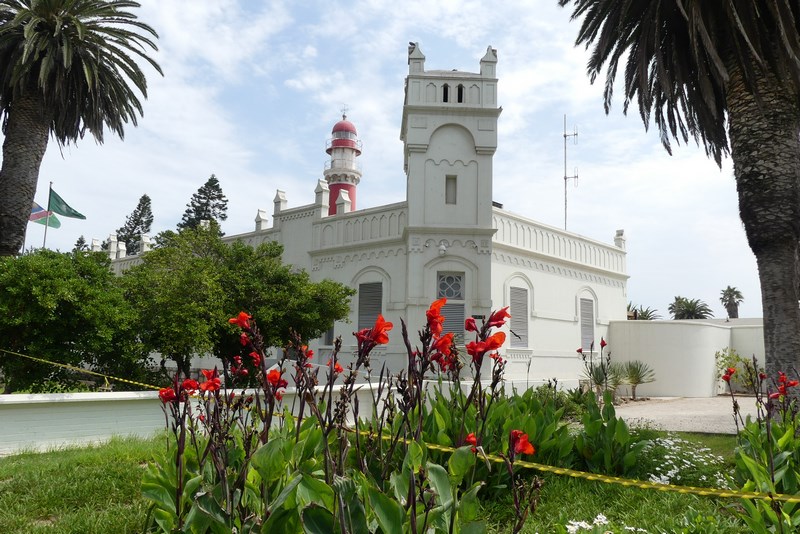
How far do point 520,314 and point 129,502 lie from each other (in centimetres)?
1644

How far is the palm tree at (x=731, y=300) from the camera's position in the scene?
169 feet

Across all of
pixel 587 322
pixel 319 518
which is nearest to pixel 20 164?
pixel 319 518

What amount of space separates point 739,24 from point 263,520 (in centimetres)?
974

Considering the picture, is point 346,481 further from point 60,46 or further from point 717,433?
point 60,46

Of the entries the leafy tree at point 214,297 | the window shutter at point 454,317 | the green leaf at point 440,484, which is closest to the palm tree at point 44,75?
the leafy tree at point 214,297

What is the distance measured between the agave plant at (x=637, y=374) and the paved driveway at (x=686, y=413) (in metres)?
0.72

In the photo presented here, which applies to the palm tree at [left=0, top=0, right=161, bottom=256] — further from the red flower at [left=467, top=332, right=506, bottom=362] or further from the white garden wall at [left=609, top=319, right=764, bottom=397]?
the white garden wall at [left=609, top=319, right=764, bottom=397]

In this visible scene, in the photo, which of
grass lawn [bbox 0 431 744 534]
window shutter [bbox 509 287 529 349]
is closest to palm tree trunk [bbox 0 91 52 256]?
grass lawn [bbox 0 431 744 534]

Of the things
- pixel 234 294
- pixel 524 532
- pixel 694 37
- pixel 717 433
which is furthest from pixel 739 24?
pixel 234 294

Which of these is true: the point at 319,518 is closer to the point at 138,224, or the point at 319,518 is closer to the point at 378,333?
the point at 378,333

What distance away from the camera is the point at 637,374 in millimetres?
21016

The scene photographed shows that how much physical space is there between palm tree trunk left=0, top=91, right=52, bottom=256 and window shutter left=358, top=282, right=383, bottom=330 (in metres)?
10.0

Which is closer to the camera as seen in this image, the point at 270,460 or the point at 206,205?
the point at 270,460

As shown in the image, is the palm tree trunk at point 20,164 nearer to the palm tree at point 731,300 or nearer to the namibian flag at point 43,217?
→ the namibian flag at point 43,217
